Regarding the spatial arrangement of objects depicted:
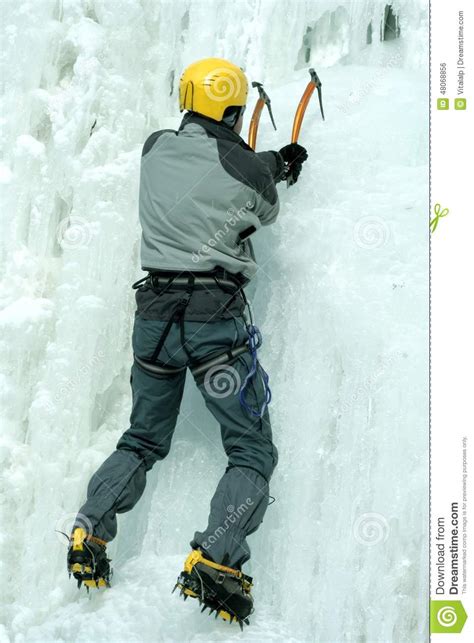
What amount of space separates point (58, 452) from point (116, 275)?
823 millimetres

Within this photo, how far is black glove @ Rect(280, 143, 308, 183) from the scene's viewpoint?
3.58 metres

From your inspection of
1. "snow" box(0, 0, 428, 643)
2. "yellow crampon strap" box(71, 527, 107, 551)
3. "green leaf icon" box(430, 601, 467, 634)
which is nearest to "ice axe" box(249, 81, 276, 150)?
"snow" box(0, 0, 428, 643)

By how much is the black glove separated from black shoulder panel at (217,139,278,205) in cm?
40

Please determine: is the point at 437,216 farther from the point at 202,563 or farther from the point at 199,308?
the point at 202,563

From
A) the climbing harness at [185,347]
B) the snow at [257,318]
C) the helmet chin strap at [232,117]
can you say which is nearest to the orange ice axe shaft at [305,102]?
the snow at [257,318]

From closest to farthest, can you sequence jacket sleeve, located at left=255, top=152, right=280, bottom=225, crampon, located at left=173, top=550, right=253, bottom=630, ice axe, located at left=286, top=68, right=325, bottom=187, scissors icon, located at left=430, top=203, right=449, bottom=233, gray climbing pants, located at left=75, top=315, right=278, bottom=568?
crampon, located at left=173, top=550, right=253, bottom=630 → gray climbing pants, located at left=75, top=315, right=278, bottom=568 → jacket sleeve, located at left=255, top=152, right=280, bottom=225 → scissors icon, located at left=430, top=203, right=449, bottom=233 → ice axe, located at left=286, top=68, right=325, bottom=187

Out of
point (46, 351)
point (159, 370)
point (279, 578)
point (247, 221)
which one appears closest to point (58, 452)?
point (46, 351)

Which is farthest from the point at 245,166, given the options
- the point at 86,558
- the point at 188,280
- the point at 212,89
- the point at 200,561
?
the point at 86,558

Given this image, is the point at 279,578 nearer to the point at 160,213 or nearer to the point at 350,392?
the point at 350,392

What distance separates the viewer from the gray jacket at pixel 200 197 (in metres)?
3.07

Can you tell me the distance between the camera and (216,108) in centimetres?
317

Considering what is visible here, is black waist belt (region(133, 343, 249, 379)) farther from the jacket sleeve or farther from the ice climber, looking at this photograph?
the jacket sleeve

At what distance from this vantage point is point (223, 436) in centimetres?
313

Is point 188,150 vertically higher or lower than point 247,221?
higher
